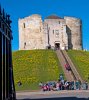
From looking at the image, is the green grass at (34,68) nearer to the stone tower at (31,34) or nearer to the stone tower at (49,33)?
the stone tower at (49,33)

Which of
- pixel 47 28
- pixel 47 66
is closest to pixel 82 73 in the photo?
pixel 47 66

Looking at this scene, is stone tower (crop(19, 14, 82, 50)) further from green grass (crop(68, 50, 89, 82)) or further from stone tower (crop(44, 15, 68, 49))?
green grass (crop(68, 50, 89, 82))

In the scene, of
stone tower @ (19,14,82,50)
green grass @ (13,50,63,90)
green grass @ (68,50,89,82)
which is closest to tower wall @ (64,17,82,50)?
stone tower @ (19,14,82,50)

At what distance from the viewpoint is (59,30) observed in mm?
87688

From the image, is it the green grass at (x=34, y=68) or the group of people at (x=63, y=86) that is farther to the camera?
the green grass at (x=34, y=68)

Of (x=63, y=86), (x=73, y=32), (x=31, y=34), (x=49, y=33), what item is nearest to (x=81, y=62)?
(x=63, y=86)

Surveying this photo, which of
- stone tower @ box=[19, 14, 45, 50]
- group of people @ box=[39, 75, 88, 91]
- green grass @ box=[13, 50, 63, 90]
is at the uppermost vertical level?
stone tower @ box=[19, 14, 45, 50]

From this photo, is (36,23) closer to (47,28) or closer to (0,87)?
(47,28)

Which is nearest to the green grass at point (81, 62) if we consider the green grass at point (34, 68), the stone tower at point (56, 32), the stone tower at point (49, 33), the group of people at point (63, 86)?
the green grass at point (34, 68)

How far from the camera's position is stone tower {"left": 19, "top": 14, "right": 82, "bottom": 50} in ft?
286

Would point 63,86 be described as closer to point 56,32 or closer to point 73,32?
point 56,32

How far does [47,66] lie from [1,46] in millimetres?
48753

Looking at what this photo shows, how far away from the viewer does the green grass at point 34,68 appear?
47900mm

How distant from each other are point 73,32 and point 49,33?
6.36 meters
